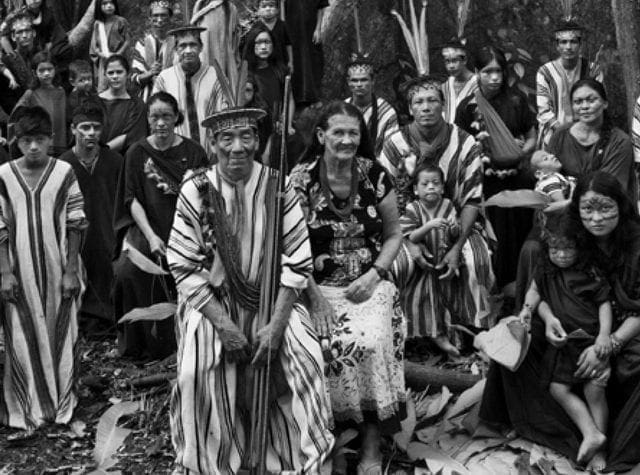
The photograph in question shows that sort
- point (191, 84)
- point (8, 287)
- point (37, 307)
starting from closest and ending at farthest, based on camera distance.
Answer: point (8, 287) → point (37, 307) → point (191, 84)

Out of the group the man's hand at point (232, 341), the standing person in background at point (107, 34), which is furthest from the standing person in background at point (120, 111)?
the man's hand at point (232, 341)

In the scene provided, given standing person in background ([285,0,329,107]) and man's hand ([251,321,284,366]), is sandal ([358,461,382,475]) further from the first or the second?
standing person in background ([285,0,329,107])

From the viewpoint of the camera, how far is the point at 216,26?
9469mm

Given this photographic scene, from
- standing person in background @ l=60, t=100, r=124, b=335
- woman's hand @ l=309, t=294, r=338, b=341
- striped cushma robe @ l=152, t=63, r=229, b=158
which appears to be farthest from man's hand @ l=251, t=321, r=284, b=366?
striped cushma robe @ l=152, t=63, r=229, b=158

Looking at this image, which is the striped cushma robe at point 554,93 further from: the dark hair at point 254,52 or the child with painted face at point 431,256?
the dark hair at point 254,52

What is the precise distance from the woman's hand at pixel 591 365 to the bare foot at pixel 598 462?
36cm

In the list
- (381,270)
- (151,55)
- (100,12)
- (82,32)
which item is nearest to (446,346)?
(381,270)

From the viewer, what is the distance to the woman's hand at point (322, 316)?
613 cm

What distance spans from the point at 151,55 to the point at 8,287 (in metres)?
3.73

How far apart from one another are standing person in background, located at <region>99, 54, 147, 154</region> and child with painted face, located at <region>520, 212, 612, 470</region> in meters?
3.91

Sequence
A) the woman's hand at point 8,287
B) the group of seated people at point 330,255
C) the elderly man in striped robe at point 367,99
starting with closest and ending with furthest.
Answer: the group of seated people at point 330,255, the woman's hand at point 8,287, the elderly man in striped robe at point 367,99

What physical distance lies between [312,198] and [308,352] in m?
0.94

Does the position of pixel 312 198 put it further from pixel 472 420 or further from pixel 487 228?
pixel 487 228

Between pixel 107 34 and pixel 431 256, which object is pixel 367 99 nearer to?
pixel 431 256
